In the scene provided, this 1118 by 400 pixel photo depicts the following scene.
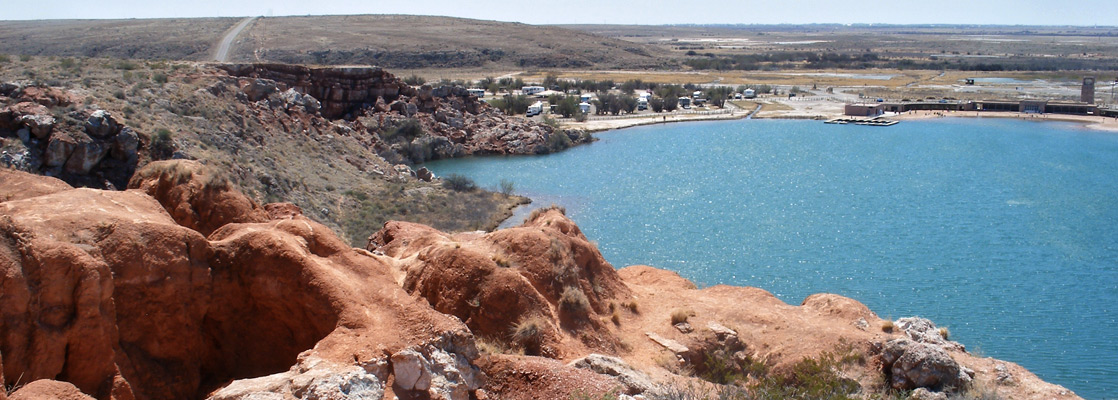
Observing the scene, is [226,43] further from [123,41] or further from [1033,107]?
[1033,107]

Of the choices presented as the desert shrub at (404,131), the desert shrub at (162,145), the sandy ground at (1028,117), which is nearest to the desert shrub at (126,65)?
the desert shrub at (162,145)

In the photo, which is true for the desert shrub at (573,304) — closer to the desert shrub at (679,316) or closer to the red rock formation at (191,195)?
the desert shrub at (679,316)

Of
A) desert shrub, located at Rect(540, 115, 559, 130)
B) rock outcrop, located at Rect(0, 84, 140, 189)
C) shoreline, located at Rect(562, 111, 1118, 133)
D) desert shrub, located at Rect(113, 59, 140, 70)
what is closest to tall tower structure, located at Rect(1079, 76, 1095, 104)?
shoreline, located at Rect(562, 111, 1118, 133)

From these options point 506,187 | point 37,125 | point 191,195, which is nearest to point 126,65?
point 37,125

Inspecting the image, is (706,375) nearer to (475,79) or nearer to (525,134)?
(525,134)

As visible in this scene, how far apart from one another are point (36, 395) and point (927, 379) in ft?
42.9

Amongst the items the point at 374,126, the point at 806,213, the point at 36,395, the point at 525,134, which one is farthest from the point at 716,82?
the point at 36,395

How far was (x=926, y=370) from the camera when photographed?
14.6 meters

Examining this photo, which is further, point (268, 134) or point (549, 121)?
point (549, 121)

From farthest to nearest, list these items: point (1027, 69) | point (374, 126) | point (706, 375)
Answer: point (1027, 69) < point (374, 126) < point (706, 375)

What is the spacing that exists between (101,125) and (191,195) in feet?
56.6

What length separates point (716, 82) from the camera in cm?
12719

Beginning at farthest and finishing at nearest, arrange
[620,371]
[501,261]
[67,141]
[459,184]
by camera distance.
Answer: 1. [459,184]
2. [67,141]
3. [501,261]
4. [620,371]

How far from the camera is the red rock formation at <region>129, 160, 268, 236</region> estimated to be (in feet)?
53.3
